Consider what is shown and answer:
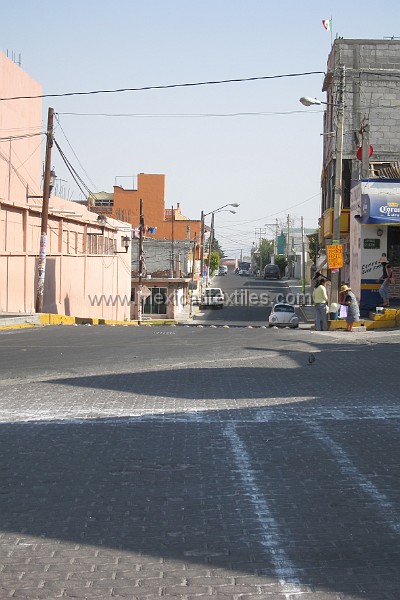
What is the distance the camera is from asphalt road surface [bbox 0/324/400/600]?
17.5 ft

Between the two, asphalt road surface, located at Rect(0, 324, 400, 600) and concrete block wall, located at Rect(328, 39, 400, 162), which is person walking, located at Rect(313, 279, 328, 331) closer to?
asphalt road surface, located at Rect(0, 324, 400, 600)

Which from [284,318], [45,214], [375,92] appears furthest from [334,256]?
[375,92]

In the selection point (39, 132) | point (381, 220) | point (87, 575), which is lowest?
point (87, 575)

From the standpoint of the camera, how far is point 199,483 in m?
7.73

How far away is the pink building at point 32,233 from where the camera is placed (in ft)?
111

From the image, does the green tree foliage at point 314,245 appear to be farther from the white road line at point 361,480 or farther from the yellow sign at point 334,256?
the white road line at point 361,480

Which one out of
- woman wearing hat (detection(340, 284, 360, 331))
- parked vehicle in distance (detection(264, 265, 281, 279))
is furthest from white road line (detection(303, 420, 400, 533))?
parked vehicle in distance (detection(264, 265, 281, 279))

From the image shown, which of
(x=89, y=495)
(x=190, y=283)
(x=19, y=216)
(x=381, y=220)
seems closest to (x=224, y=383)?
(x=89, y=495)

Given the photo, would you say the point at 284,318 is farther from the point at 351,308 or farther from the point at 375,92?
the point at 351,308

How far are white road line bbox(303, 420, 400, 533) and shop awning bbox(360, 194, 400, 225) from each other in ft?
70.7

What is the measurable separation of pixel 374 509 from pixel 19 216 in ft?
95.2

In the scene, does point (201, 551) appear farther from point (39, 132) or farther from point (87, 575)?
point (39, 132)

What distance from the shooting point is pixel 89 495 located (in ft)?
23.9

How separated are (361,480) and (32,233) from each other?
29.7m
